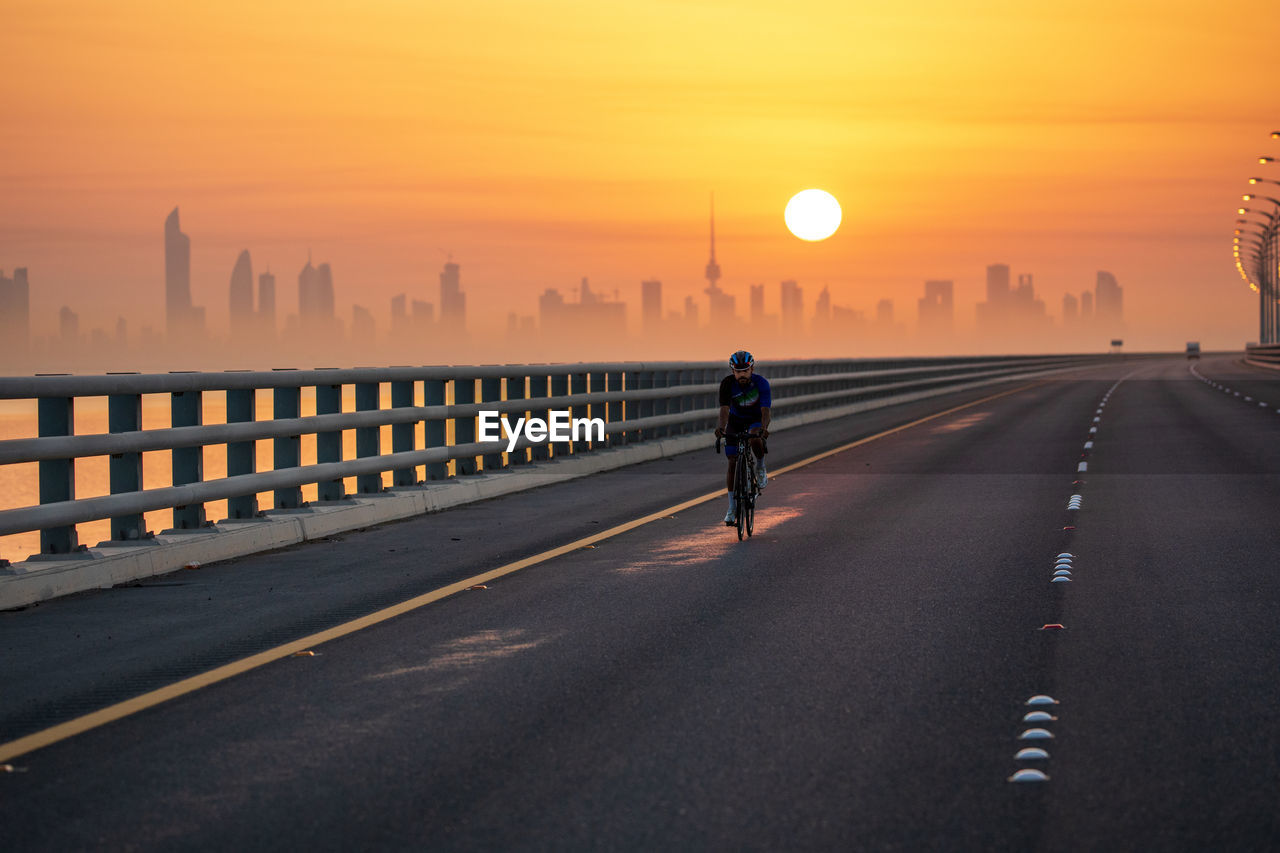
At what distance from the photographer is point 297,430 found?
13.4 metres

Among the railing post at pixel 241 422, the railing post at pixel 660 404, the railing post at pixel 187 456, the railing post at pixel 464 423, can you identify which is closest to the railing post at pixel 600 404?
the railing post at pixel 660 404

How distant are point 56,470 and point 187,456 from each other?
1.61 meters

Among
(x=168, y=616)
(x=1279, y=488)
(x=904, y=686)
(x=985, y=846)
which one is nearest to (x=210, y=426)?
(x=168, y=616)

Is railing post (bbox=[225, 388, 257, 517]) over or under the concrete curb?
over

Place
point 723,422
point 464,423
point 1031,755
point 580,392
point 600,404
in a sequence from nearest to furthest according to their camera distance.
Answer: point 1031,755, point 723,422, point 464,423, point 580,392, point 600,404

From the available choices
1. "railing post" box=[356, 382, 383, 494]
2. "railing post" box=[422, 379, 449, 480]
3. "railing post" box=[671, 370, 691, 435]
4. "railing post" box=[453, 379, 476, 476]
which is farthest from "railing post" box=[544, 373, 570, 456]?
"railing post" box=[356, 382, 383, 494]

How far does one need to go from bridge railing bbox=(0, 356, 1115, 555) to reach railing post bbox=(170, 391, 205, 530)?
0.01 m

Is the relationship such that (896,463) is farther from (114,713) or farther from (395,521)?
(114,713)

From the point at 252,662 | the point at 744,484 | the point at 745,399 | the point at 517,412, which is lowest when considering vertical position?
the point at 252,662

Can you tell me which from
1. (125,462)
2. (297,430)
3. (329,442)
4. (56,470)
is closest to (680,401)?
(329,442)

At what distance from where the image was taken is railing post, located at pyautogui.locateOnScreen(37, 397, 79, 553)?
1038 centimetres

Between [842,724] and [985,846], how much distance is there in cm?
167

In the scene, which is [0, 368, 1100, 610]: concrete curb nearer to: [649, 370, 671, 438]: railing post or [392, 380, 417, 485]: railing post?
[392, 380, 417, 485]: railing post

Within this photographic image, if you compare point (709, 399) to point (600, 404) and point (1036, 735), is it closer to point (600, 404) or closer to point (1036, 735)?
point (600, 404)
